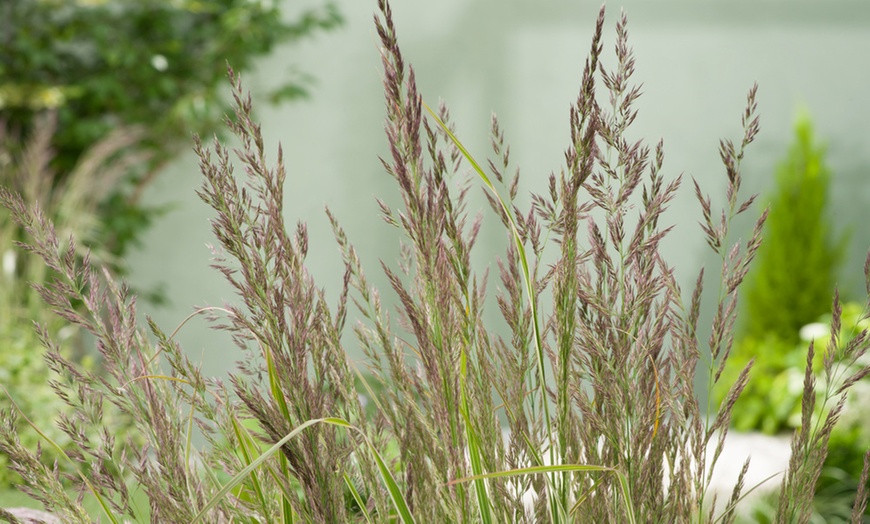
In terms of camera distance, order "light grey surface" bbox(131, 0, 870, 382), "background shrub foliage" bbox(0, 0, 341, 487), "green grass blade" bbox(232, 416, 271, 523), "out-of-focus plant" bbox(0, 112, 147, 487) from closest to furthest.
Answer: "green grass blade" bbox(232, 416, 271, 523)
"out-of-focus plant" bbox(0, 112, 147, 487)
"background shrub foliage" bbox(0, 0, 341, 487)
"light grey surface" bbox(131, 0, 870, 382)

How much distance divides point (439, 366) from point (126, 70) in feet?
15.3

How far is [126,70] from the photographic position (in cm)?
470

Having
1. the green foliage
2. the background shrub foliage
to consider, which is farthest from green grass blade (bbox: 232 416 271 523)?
the green foliage

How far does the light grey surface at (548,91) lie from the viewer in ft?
17.4

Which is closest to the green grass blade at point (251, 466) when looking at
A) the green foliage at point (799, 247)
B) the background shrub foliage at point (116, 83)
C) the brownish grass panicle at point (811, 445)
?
the brownish grass panicle at point (811, 445)

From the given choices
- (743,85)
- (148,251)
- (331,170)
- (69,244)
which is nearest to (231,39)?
(331,170)

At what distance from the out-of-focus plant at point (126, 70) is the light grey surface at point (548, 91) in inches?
18.7

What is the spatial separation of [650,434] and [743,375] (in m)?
0.10

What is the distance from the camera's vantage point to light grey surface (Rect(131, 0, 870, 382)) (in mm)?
5301

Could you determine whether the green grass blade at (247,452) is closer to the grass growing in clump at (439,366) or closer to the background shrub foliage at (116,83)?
the grass growing in clump at (439,366)

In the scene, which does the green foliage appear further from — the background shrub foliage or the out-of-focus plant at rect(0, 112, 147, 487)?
the out-of-focus plant at rect(0, 112, 147, 487)

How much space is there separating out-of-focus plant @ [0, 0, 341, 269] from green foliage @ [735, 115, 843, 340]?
2.71m

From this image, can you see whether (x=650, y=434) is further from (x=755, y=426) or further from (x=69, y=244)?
(x=755, y=426)

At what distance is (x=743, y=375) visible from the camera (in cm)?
61
